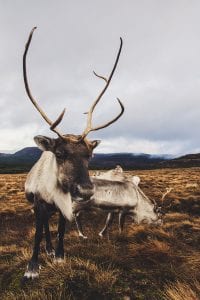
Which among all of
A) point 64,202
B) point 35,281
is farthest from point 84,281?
point 64,202

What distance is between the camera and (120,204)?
1010 centimetres

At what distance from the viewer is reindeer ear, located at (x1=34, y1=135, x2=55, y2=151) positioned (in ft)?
19.8

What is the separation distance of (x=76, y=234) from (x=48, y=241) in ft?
8.44

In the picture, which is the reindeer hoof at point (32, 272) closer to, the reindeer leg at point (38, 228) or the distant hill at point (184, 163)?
the reindeer leg at point (38, 228)

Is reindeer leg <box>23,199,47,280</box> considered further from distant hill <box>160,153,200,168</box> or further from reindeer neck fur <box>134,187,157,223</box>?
distant hill <box>160,153,200,168</box>

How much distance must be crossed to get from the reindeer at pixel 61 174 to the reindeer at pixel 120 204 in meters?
3.09

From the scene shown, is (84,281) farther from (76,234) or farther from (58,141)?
(76,234)

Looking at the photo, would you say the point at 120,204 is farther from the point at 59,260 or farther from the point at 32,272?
the point at 32,272

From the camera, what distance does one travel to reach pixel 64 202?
6.34 meters

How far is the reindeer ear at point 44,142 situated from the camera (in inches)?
238

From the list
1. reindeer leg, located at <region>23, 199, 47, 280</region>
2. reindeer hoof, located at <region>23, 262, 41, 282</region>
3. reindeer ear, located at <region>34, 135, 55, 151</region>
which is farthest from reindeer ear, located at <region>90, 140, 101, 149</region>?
reindeer hoof, located at <region>23, 262, 41, 282</region>

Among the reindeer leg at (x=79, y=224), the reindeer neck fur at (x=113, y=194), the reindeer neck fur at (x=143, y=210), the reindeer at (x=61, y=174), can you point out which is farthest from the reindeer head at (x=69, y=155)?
the reindeer neck fur at (x=143, y=210)

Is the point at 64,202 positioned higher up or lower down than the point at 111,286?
higher up

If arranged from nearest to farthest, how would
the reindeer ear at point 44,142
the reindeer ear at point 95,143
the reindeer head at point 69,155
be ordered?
1. the reindeer head at point 69,155
2. the reindeer ear at point 44,142
3. the reindeer ear at point 95,143
